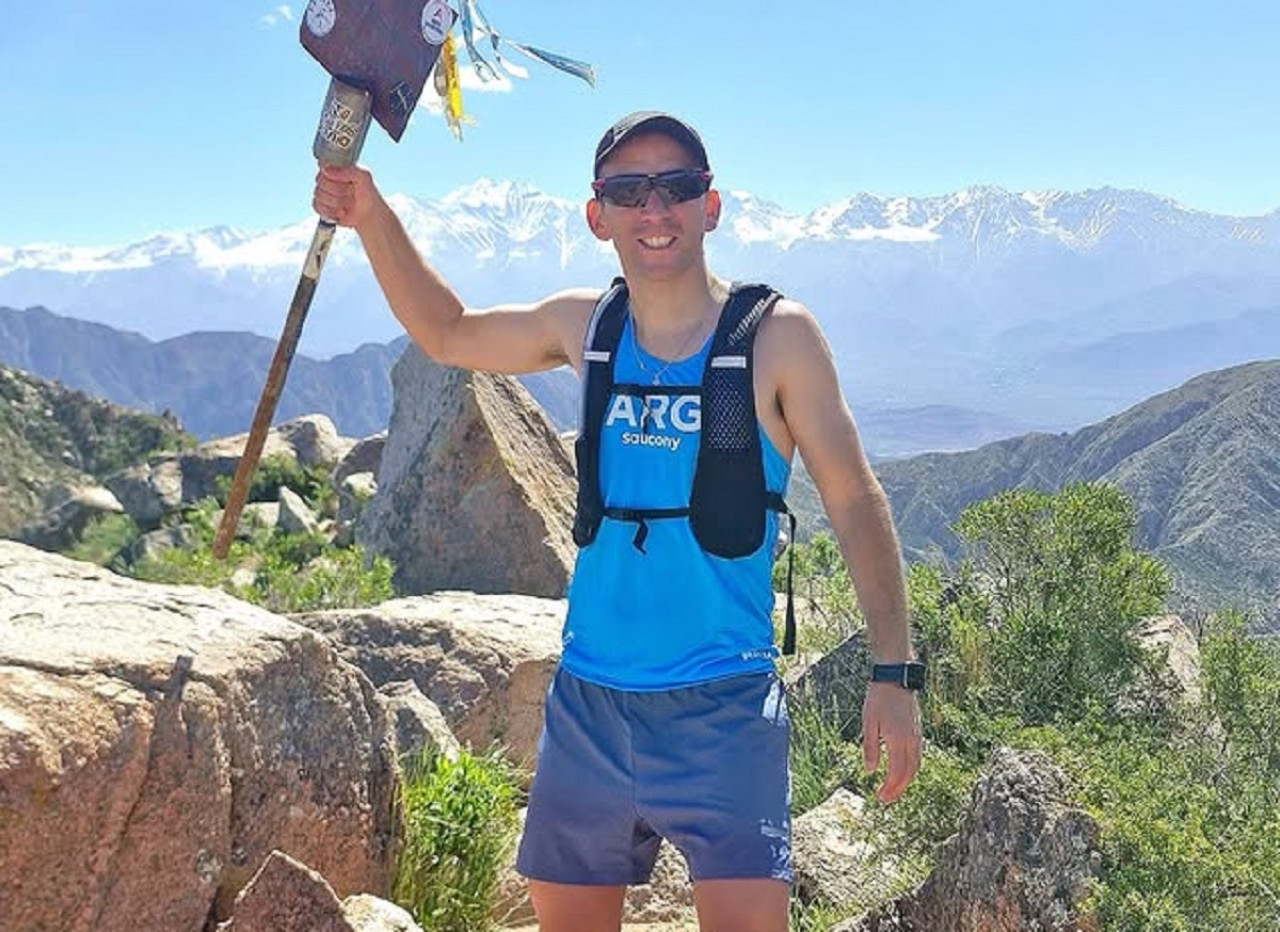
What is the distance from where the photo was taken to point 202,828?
4.05 meters

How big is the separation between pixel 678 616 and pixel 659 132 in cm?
143

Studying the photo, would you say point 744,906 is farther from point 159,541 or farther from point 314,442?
point 314,442

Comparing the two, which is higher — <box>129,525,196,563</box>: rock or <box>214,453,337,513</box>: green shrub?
<box>214,453,337,513</box>: green shrub

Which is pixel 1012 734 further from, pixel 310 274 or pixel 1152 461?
pixel 1152 461

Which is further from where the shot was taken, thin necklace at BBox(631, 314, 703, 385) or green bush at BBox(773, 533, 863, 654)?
green bush at BBox(773, 533, 863, 654)

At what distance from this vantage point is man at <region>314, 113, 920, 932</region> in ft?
11.6

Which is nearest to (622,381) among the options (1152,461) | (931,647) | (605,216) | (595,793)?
(605,216)

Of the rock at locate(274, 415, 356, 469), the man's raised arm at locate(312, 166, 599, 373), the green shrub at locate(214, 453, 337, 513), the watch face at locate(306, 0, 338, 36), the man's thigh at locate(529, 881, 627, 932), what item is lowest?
the man's thigh at locate(529, 881, 627, 932)

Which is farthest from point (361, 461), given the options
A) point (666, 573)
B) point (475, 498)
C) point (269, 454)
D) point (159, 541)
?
point (666, 573)

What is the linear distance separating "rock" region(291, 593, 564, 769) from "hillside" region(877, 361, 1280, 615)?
34.5 ft

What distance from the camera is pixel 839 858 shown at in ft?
20.0

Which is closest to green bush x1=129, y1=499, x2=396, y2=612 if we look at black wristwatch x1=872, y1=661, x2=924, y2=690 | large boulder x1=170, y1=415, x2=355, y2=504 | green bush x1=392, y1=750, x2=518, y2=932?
green bush x1=392, y1=750, x2=518, y2=932

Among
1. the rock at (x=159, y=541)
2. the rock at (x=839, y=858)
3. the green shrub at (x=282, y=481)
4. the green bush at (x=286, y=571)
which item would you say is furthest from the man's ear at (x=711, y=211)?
the green shrub at (x=282, y=481)

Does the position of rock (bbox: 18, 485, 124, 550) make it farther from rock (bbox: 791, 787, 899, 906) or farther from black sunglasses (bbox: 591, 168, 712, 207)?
black sunglasses (bbox: 591, 168, 712, 207)
